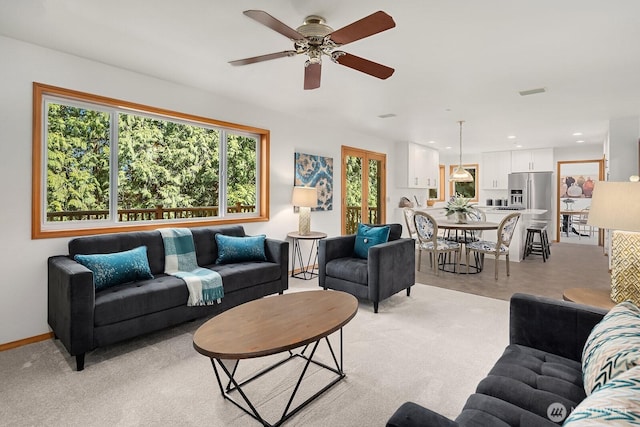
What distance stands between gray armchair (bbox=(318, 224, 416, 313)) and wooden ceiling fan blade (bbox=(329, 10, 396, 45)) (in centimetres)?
207

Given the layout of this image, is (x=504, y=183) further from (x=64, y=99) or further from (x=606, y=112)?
(x=64, y=99)

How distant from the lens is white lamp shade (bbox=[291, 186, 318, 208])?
4961 millimetres

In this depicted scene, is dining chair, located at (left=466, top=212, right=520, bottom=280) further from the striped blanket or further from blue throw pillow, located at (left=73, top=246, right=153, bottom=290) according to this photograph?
blue throw pillow, located at (left=73, top=246, right=153, bottom=290)

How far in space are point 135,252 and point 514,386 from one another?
3019 millimetres

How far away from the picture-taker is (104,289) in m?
2.79

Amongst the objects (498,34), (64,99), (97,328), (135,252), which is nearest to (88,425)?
(97,328)

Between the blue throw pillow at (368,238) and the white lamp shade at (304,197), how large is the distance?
39.8 inches

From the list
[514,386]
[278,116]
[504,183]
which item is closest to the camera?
[514,386]

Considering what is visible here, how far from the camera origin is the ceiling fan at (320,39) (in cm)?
200

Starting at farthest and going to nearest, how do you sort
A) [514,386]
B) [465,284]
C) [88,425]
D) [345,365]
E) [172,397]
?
[465,284] → [345,365] → [172,397] → [88,425] → [514,386]

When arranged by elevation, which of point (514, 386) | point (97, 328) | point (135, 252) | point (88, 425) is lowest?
point (88, 425)

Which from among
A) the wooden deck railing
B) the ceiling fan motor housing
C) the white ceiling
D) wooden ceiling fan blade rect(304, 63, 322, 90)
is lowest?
the wooden deck railing

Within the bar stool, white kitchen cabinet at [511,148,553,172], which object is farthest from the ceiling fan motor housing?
white kitchen cabinet at [511,148,553,172]

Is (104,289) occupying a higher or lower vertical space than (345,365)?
higher
